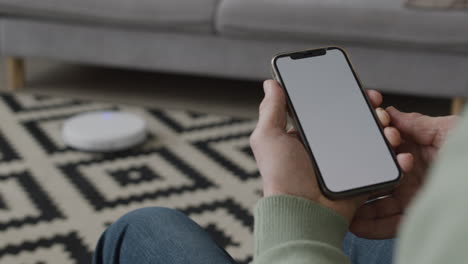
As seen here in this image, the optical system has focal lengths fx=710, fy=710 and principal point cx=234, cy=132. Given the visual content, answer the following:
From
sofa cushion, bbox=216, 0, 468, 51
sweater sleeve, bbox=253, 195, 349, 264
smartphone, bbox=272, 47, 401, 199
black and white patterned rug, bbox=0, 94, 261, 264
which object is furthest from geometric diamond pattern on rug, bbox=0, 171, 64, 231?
sweater sleeve, bbox=253, 195, 349, 264

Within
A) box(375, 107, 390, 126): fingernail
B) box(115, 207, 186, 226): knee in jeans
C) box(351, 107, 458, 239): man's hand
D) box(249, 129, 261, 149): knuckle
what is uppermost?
box(249, 129, 261, 149): knuckle

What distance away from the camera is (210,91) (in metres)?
2.29

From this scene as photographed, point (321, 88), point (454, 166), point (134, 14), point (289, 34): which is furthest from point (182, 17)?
point (454, 166)

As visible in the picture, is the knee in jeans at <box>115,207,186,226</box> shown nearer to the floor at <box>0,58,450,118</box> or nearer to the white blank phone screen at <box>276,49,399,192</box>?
the white blank phone screen at <box>276,49,399,192</box>

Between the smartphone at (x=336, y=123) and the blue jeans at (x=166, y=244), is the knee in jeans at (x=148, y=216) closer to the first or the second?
the blue jeans at (x=166, y=244)

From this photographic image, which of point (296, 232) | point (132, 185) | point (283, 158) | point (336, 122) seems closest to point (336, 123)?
point (336, 122)

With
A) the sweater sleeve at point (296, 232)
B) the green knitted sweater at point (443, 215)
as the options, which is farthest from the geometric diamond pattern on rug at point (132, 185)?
the green knitted sweater at point (443, 215)

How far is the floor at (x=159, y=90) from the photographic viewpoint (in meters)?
2.16

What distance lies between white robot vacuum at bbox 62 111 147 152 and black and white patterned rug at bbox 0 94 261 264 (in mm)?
25

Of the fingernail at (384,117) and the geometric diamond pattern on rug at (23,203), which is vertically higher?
the fingernail at (384,117)

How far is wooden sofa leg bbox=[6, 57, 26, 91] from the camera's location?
224cm

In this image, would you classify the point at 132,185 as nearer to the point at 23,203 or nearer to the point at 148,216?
the point at 23,203

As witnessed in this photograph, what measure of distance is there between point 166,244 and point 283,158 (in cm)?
16

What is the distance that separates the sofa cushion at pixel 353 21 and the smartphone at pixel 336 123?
117 centimetres
